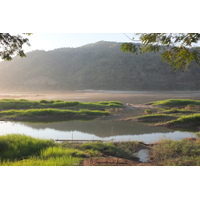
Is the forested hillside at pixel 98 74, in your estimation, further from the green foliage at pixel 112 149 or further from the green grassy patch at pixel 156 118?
the green foliage at pixel 112 149

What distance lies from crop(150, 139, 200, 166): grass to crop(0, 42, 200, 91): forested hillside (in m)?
35.2

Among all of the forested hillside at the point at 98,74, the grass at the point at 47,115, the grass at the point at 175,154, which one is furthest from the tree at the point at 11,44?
the forested hillside at the point at 98,74

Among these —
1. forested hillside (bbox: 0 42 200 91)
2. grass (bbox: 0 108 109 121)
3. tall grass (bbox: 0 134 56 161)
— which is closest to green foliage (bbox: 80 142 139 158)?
tall grass (bbox: 0 134 56 161)

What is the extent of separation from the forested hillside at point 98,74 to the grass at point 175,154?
3515cm

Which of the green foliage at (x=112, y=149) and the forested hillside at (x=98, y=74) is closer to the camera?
the green foliage at (x=112, y=149)

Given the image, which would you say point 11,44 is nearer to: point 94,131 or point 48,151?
point 48,151

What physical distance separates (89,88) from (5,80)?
17.0 meters

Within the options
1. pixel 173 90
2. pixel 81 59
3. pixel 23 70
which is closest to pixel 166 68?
pixel 173 90

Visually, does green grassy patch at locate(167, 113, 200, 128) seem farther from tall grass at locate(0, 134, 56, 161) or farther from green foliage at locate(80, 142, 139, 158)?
tall grass at locate(0, 134, 56, 161)

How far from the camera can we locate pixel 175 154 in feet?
18.5

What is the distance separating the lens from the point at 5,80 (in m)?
41.3

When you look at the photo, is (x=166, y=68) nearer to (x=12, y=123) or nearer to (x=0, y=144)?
(x=12, y=123)

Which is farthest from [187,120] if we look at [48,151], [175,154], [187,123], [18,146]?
[18,146]

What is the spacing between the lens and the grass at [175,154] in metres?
4.89
